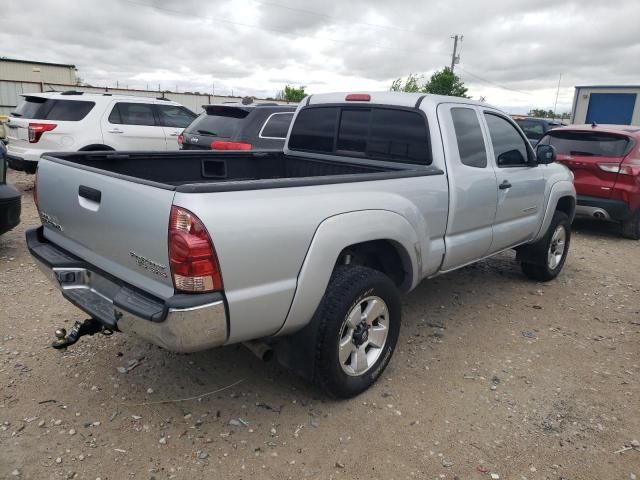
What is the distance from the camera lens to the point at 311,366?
8.96 feet

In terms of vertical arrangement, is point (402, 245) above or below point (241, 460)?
above

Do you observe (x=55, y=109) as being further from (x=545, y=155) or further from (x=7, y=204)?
(x=545, y=155)

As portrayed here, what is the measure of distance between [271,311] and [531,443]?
1650mm

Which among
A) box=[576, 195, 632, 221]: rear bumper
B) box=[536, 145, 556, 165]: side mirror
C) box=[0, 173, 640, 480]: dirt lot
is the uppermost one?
box=[536, 145, 556, 165]: side mirror

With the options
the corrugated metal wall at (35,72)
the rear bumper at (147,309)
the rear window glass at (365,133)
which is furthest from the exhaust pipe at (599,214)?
the corrugated metal wall at (35,72)

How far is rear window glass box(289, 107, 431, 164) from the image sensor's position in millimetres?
3656

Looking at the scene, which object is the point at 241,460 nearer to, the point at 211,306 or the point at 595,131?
the point at 211,306

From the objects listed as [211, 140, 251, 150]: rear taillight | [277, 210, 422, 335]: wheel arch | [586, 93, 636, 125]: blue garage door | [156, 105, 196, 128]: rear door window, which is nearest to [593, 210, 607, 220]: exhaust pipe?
[211, 140, 251, 150]: rear taillight

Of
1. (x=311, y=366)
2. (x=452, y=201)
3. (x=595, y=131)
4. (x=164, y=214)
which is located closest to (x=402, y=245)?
(x=452, y=201)

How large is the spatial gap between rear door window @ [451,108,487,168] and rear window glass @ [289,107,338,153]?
1009mm

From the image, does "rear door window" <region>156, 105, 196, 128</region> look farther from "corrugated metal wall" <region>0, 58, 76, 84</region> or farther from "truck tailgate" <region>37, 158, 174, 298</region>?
"corrugated metal wall" <region>0, 58, 76, 84</region>

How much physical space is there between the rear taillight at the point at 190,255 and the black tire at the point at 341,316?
75cm

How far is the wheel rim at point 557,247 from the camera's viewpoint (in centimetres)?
528

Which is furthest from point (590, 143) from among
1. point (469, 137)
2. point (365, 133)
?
point (365, 133)
